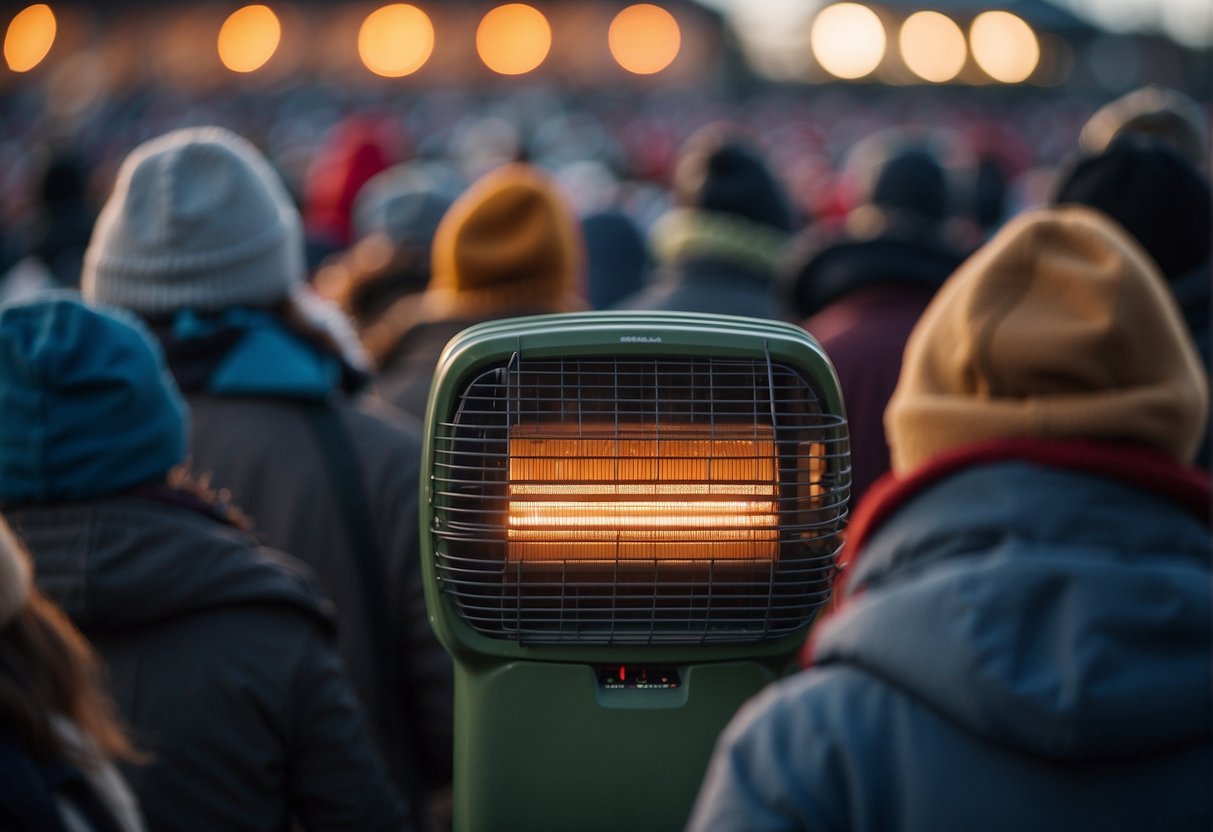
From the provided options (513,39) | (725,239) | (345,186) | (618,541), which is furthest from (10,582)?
(513,39)

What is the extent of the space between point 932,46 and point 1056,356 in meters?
74.5

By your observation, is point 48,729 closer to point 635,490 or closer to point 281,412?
point 635,490

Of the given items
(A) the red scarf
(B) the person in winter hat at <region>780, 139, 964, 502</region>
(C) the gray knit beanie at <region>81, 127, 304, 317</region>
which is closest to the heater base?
(A) the red scarf

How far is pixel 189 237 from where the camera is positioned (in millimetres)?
3303

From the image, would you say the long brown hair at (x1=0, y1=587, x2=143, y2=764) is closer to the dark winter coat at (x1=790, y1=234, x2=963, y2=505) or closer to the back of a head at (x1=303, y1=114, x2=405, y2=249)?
the dark winter coat at (x1=790, y1=234, x2=963, y2=505)

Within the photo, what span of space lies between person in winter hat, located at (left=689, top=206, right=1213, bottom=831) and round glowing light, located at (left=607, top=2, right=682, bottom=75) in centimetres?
6129

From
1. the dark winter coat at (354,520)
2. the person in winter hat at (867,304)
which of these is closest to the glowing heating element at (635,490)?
the dark winter coat at (354,520)

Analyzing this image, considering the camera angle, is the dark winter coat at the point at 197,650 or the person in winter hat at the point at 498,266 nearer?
the dark winter coat at the point at 197,650

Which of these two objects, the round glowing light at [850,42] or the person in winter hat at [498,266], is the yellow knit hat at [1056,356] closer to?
the person in winter hat at [498,266]

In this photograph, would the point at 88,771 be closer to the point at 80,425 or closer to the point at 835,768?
the point at 80,425

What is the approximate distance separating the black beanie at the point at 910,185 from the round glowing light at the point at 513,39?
55.9 m

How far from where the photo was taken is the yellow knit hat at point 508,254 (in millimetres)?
4449

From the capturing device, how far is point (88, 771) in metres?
1.85

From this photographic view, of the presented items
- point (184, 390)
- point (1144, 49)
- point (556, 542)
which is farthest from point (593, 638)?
point (1144, 49)
